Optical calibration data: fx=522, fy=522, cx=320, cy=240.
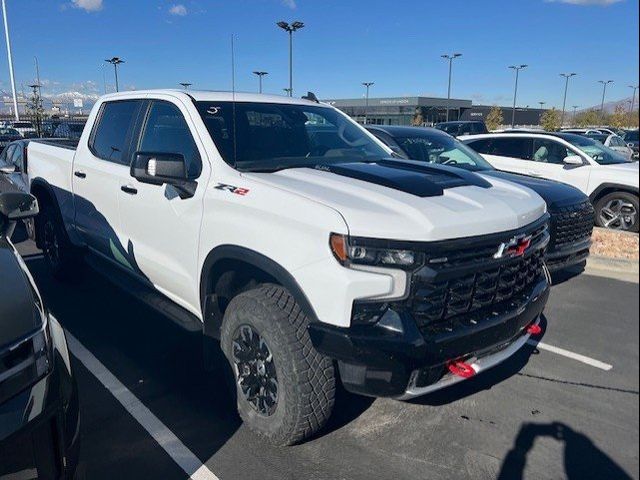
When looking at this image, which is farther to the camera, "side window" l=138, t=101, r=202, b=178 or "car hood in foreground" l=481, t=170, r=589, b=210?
"car hood in foreground" l=481, t=170, r=589, b=210

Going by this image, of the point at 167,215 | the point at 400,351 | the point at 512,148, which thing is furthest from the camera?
the point at 512,148

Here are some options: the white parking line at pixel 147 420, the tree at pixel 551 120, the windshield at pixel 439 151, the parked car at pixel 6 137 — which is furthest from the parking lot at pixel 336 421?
the tree at pixel 551 120

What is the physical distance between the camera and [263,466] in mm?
2883

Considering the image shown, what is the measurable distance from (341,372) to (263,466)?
0.78 meters

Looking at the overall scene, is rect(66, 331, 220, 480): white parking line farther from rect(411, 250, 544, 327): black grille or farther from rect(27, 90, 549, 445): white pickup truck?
rect(411, 250, 544, 327): black grille

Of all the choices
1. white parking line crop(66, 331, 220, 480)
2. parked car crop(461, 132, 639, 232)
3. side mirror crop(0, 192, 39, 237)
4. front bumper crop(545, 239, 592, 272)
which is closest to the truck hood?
side mirror crop(0, 192, 39, 237)

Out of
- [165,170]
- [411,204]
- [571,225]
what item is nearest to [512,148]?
[571,225]

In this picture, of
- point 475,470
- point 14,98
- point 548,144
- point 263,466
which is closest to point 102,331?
point 263,466

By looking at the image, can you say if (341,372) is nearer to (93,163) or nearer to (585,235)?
(93,163)

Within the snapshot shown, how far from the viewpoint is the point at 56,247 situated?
591 cm

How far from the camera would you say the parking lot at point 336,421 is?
283 cm

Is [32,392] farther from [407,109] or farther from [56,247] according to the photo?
[407,109]

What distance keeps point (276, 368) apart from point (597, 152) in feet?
29.3

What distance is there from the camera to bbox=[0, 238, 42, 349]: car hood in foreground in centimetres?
210
